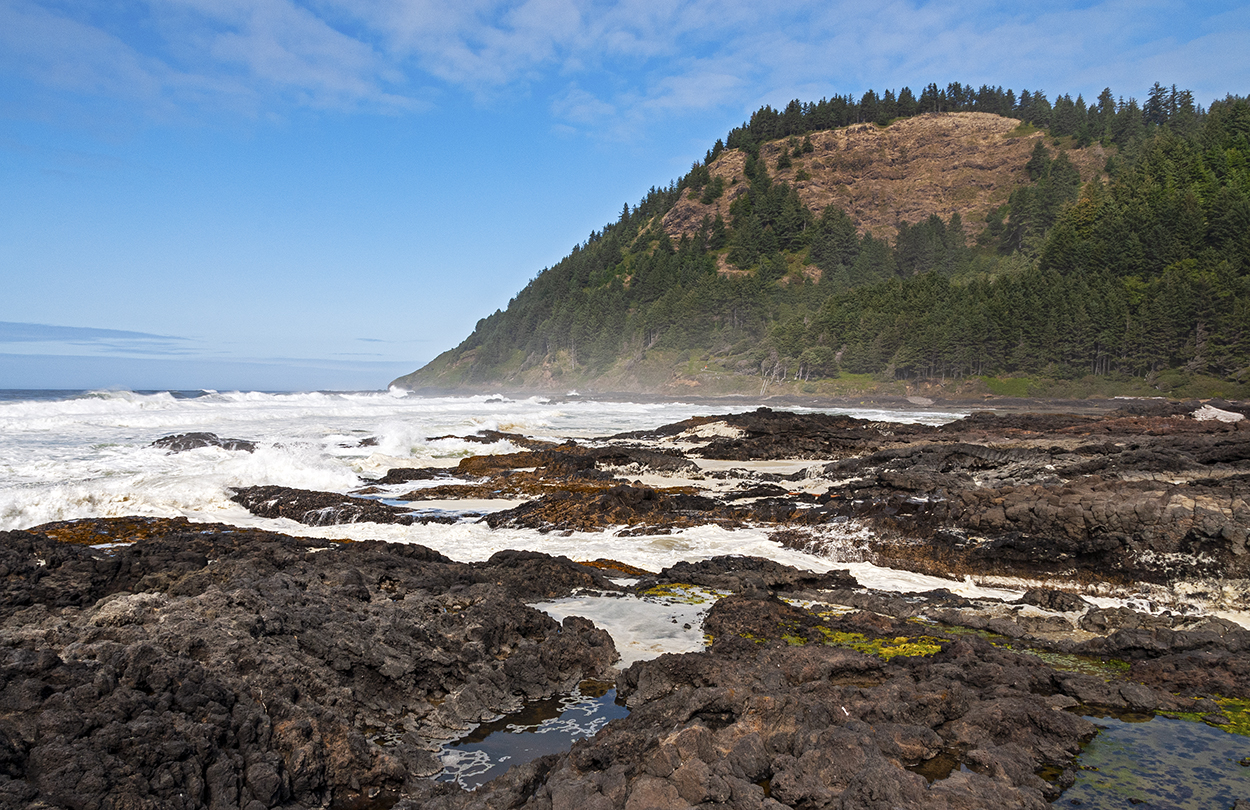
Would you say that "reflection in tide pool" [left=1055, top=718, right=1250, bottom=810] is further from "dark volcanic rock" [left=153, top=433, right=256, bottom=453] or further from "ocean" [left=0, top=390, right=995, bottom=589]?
"dark volcanic rock" [left=153, top=433, right=256, bottom=453]

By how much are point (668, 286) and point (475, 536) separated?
104m

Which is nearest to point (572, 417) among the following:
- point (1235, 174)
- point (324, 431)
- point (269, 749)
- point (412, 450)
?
point (324, 431)

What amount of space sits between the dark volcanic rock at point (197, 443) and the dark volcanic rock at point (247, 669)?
1817 centimetres

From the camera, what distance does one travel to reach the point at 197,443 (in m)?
24.4

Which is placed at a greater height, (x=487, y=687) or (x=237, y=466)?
(x=237, y=466)

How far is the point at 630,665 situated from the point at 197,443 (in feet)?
77.5

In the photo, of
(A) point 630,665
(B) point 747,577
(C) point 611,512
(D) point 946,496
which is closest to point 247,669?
(A) point 630,665

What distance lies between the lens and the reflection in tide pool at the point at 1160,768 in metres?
4.10

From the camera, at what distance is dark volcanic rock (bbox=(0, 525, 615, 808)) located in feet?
12.3

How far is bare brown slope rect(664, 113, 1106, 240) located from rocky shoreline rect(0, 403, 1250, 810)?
119 metres

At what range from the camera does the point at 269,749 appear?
13.8ft

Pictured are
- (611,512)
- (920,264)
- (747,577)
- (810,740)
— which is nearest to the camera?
(810,740)

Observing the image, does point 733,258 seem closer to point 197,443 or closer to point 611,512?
point 197,443

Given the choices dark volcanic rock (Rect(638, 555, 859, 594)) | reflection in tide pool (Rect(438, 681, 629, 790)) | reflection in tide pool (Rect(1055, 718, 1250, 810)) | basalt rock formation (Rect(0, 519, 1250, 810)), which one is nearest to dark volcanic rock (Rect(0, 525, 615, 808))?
basalt rock formation (Rect(0, 519, 1250, 810))
